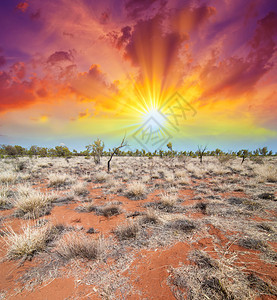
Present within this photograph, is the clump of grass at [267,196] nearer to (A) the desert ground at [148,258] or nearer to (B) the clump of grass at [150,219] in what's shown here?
(A) the desert ground at [148,258]

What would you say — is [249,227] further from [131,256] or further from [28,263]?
[28,263]

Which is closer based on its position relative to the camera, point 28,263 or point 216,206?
point 28,263

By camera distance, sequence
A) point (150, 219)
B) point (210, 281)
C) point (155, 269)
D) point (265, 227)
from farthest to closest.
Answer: point (150, 219)
point (265, 227)
point (155, 269)
point (210, 281)

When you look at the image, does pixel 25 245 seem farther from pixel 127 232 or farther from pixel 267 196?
pixel 267 196

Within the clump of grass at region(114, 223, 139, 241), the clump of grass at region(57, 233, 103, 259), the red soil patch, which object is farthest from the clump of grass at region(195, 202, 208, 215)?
the clump of grass at region(57, 233, 103, 259)

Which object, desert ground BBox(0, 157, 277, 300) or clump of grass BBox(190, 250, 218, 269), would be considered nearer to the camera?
desert ground BBox(0, 157, 277, 300)

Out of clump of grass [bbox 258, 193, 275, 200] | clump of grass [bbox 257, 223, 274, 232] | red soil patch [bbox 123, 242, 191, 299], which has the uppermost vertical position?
clump of grass [bbox 258, 193, 275, 200]

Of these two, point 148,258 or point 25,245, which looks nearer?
point 148,258

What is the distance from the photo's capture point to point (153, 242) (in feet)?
11.3

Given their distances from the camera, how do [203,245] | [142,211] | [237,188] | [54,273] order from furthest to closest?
[237,188] → [142,211] → [203,245] → [54,273]

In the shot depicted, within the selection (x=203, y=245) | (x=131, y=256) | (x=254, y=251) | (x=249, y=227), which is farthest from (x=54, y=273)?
(x=249, y=227)

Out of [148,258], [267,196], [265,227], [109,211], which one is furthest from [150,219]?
[267,196]

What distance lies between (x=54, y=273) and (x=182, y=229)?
3187mm

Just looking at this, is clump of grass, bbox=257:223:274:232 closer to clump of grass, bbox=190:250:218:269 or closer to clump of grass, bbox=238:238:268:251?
clump of grass, bbox=238:238:268:251
